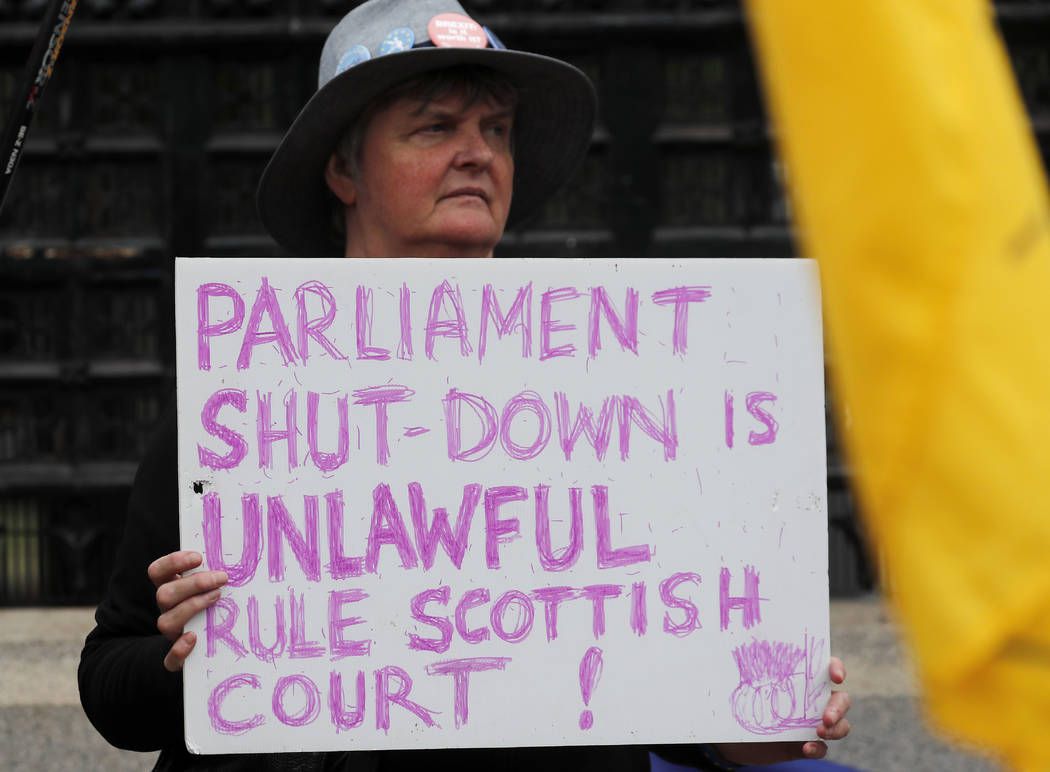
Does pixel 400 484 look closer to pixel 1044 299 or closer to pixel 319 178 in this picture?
pixel 319 178

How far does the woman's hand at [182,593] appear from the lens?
5.25 feet

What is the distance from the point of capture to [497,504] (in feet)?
5.51

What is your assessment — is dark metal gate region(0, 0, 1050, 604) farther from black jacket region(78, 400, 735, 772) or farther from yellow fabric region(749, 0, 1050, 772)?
yellow fabric region(749, 0, 1050, 772)

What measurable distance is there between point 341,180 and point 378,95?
17 centimetres

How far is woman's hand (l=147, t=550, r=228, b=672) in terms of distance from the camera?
5.25 feet

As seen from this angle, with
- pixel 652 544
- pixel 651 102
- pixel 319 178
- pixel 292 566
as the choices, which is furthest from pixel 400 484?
pixel 651 102

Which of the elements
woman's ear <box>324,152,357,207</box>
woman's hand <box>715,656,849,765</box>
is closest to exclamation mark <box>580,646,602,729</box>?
woman's hand <box>715,656,849,765</box>

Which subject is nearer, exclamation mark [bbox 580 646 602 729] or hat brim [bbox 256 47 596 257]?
exclamation mark [bbox 580 646 602 729]

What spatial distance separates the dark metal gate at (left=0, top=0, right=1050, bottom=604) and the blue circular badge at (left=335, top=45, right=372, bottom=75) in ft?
7.46

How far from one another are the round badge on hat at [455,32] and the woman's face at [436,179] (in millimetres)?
79

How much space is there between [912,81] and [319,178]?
1.70 m

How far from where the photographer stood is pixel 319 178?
86.1 inches

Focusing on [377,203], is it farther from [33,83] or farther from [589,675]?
[589,675]

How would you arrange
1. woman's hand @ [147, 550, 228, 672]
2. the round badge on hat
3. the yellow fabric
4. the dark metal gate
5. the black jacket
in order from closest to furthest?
1. the yellow fabric
2. woman's hand @ [147, 550, 228, 672]
3. the black jacket
4. the round badge on hat
5. the dark metal gate
